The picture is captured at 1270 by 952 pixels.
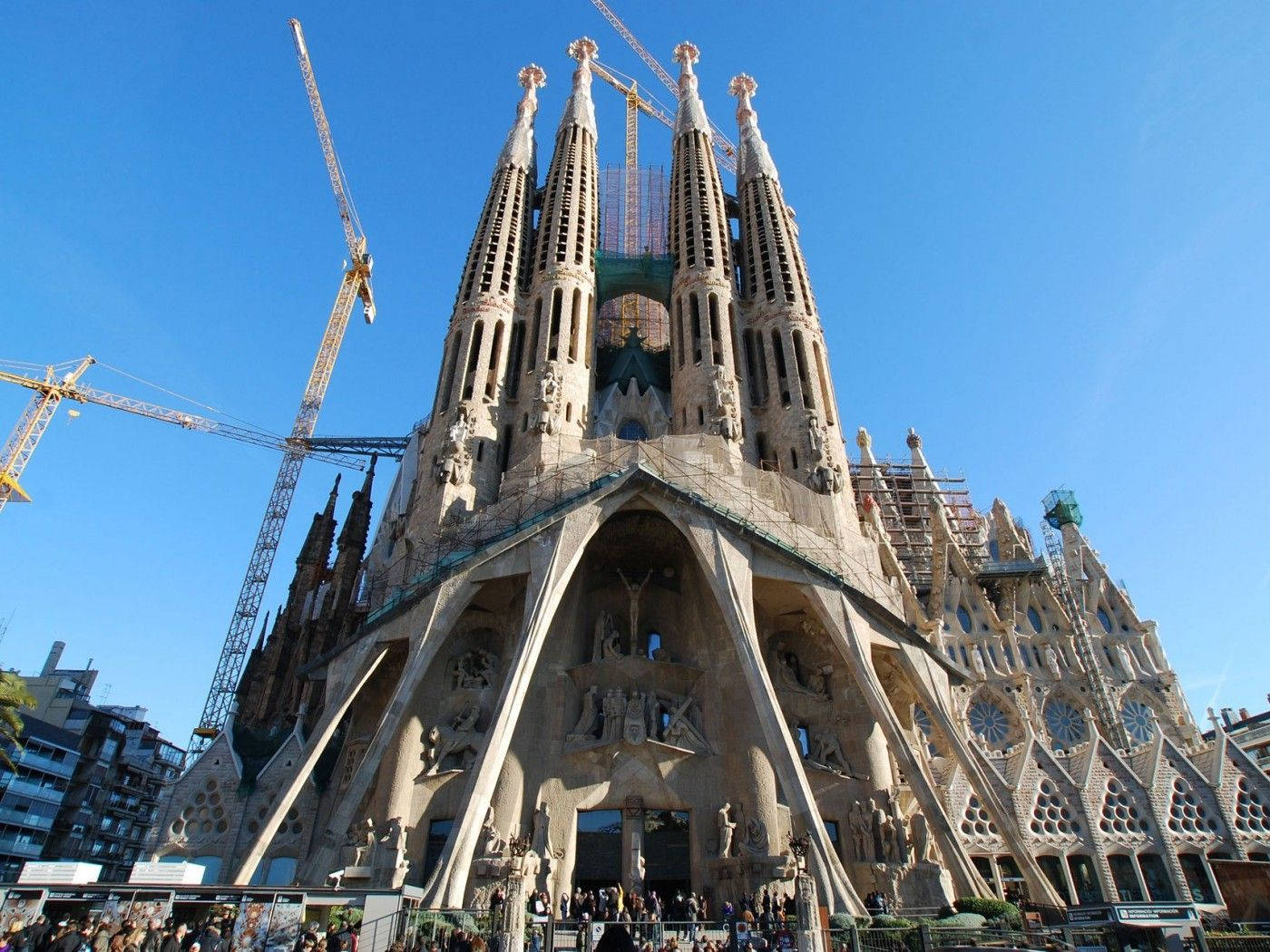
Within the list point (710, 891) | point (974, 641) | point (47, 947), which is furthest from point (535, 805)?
point (974, 641)

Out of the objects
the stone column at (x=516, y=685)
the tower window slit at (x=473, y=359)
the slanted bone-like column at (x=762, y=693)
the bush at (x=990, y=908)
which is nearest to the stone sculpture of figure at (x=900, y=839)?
the slanted bone-like column at (x=762, y=693)

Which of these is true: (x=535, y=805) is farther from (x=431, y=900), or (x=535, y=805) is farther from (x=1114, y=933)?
(x=1114, y=933)

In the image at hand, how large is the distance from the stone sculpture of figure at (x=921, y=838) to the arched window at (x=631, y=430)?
2024cm

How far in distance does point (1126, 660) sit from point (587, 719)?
26.5 m

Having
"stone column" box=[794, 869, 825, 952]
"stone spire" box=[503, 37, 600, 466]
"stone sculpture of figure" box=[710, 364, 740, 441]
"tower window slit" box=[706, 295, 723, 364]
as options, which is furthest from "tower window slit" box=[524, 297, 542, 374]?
"stone column" box=[794, 869, 825, 952]

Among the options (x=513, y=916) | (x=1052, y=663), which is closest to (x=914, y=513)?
(x=1052, y=663)

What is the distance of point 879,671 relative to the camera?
26.5 meters

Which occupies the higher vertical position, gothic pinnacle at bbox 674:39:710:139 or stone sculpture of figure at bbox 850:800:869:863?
gothic pinnacle at bbox 674:39:710:139

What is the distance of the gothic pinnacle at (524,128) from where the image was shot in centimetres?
4197

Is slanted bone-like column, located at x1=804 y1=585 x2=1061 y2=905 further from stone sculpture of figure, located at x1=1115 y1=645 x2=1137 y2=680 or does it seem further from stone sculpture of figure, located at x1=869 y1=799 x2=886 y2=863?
stone sculpture of figure, located at x1=1115 y1=645 x2=1137 y2=680

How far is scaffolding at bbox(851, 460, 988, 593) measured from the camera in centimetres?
4091

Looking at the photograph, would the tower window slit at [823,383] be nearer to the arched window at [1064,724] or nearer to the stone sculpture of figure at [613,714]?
the stone sculpture of figure at [613,714]

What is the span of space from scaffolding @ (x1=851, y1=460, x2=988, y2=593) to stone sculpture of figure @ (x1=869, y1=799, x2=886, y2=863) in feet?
60.4

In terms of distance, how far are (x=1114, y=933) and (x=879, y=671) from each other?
14906 mm
